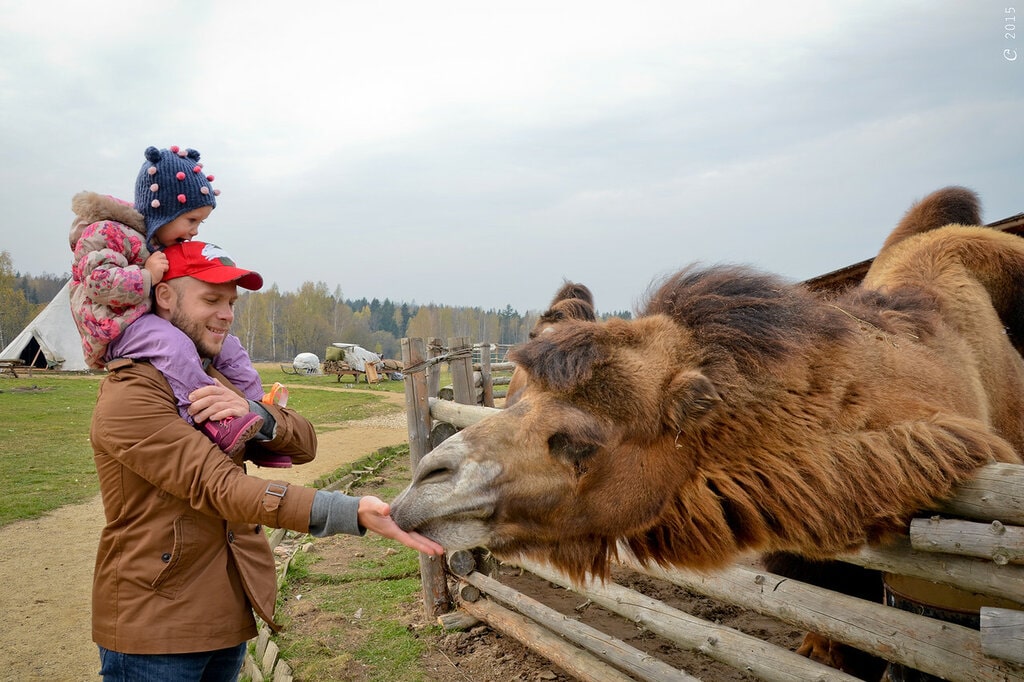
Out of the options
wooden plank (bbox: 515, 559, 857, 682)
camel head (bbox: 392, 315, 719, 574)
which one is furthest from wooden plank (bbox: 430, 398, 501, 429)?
camel head (bbox: 392, 315, 719, 574)

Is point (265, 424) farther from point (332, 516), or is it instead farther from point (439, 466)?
point (439, 466)

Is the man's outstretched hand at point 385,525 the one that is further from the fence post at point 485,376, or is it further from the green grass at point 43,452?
the green grass at point 43,452

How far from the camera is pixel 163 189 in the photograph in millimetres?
2543

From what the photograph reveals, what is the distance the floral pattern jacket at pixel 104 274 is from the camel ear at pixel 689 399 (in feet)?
6.72

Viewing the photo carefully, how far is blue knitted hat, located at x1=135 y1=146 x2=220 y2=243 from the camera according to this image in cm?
254

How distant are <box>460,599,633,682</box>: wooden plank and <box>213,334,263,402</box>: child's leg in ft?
9.76

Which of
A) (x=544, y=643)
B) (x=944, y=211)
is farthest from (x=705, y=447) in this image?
(x=944, y=211)

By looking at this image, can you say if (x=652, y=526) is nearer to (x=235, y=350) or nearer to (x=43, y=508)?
(x=235, y=350)

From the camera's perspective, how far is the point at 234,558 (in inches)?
99.8

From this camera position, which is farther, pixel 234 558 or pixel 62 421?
pixel 62 421

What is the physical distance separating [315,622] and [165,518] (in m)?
4.00

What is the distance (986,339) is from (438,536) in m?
3.11

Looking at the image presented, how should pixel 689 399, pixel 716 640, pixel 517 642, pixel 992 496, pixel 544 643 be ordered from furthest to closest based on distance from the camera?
pixel 517 642, pixel 544 643, pixel 716 640, pixel 689 399, pixel 992 496

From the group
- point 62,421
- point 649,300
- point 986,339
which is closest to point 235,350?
point 649,300
